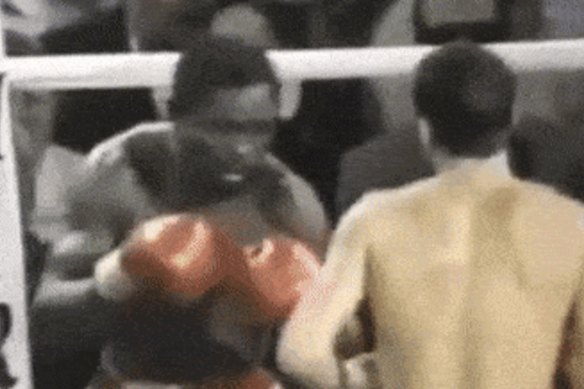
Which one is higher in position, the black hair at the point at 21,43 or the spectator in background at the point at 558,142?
the black hair at the point at 21,43

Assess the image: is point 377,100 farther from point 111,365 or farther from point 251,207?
point 111,365

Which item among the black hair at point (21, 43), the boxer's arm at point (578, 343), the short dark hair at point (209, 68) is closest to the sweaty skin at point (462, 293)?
the boxer's arm at point (578, 343)

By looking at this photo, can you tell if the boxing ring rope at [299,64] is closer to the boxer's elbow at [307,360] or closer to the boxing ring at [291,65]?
the boxing ring at [291,65]

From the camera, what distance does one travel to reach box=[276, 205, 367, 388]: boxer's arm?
23.8 inches

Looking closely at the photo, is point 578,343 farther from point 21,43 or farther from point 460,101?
point 21,43

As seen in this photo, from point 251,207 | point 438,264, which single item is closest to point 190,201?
point 251,207

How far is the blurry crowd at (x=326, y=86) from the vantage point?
0.61 meters

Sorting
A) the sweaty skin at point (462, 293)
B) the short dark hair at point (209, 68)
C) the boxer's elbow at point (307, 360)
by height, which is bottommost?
the boxer's elbow at point (307, 360)

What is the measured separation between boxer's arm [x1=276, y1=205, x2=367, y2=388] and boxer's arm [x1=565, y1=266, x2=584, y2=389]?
0.45ft

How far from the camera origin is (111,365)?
2.05 feet

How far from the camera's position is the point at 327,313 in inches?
24.0

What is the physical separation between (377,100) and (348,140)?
0.03m

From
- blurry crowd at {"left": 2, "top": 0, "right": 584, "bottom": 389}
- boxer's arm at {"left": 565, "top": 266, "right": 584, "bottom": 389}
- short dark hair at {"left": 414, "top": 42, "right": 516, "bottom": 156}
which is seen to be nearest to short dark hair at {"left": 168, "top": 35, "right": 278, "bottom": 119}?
blurry crowd at {"left": 2, "top": 0, "right": 584, "bottom": 389}

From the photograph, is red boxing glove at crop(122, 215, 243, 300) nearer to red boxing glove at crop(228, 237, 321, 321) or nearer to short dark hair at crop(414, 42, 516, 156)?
red boxing glove at crop(228, 237, 321, 321)
